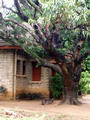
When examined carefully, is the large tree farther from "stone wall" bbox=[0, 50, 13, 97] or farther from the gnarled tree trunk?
"stone wall" bbox=[0, 50, 13, 97]

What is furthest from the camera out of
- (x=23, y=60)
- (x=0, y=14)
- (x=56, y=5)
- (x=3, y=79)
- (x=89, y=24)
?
(x=23, y=60)

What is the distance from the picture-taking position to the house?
56.5ft

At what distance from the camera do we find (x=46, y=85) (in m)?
18.1

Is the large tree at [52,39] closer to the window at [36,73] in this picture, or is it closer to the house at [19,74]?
the house at [19,74]

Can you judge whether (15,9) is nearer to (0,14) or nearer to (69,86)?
(0,14)

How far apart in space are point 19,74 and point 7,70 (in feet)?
3.84

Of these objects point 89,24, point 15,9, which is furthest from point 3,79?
point 89,24

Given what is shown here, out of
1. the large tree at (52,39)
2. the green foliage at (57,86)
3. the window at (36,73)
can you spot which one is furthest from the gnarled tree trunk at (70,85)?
the window at (36,73)

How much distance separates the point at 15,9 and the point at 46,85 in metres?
5.95

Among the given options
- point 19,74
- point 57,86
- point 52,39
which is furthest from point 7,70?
point 52,39

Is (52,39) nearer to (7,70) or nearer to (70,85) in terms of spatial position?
(70,85)

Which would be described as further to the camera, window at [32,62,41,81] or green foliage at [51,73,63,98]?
window at [32,62,41,81]

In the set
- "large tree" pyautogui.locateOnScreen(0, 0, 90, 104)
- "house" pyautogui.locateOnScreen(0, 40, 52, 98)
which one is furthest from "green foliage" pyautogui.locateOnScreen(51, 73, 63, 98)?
"large tree" pyautogui.locateOnScreen(0, 0, 90, 104)

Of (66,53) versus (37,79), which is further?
(37,79)
